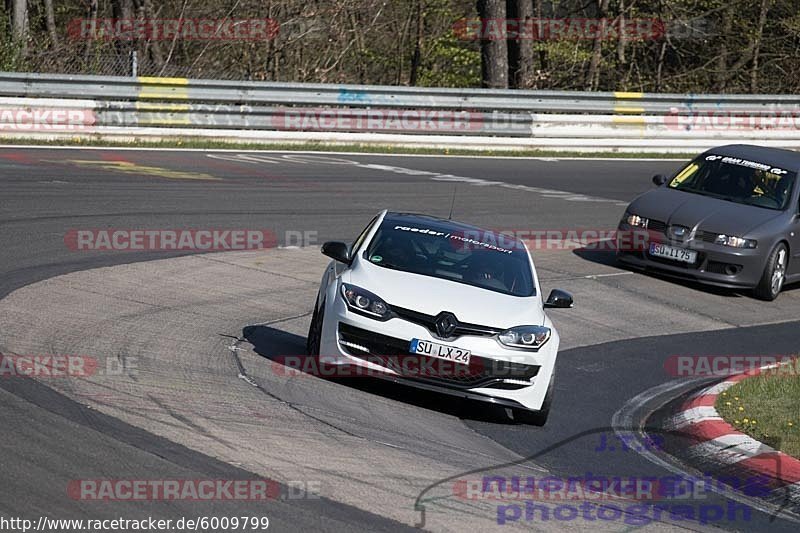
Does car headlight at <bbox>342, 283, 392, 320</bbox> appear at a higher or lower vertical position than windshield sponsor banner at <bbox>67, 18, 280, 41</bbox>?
lower

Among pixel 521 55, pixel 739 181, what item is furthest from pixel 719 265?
pixel 521 55

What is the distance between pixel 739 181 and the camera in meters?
15.3

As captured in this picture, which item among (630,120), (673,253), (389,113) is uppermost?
(389,113)

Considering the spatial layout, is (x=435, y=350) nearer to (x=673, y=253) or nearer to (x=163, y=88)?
(x=673, y=253)

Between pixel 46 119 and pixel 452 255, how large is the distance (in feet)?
43.8

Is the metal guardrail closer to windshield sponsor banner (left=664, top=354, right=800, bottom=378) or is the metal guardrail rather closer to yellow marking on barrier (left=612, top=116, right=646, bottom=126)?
yellow marking on barrier (left=612, top=116, right=646, bottom=126)

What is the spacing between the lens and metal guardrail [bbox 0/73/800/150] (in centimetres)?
2134

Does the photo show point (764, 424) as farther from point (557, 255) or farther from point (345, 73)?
point (345, 73)

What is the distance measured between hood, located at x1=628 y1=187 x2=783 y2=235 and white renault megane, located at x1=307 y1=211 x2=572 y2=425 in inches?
226

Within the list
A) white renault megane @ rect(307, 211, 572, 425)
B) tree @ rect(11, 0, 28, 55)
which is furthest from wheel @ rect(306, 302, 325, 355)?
tree @ rect(11, 0, 28, 55)

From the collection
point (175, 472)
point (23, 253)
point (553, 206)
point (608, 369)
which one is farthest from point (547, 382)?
point (553, 206)

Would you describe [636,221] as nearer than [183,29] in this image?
Yes

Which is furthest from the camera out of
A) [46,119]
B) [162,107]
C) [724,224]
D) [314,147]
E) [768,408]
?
[314,147]

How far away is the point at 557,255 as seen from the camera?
15.8m
